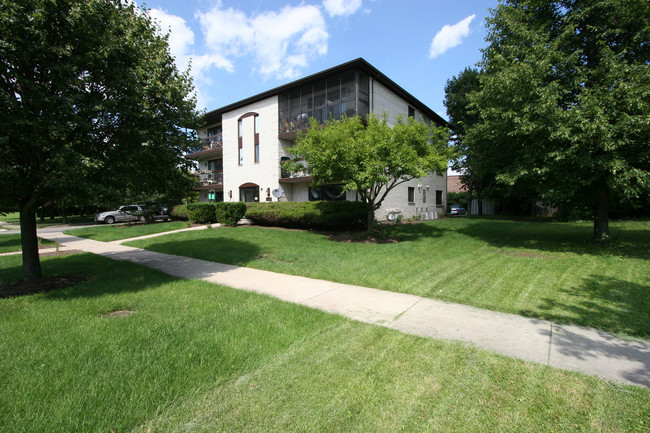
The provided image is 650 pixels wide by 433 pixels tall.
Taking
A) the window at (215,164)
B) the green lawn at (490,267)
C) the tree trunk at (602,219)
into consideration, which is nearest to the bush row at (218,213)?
the green lawn at (490,267)

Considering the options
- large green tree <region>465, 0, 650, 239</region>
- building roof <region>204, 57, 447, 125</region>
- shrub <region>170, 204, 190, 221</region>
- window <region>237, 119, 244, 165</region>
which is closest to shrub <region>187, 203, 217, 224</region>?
shrub <region>170, 204, 190, 221</region>

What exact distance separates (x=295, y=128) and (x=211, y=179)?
11.5 metres

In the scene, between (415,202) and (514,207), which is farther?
(514,207)

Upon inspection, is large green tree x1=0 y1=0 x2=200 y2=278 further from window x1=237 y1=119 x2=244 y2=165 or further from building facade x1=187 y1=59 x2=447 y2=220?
window x1=237 y1=119 x2=244 y2=165

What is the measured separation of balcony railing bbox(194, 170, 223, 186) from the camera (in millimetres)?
27156

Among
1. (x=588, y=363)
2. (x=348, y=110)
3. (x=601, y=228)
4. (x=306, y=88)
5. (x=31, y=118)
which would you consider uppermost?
(x=306, y=88)

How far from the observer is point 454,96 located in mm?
26250

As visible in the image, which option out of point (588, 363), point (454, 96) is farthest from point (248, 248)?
point (454, 96)

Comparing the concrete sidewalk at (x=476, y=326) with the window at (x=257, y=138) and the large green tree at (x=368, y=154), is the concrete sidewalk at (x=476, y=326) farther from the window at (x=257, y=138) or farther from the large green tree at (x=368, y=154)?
the window at (x=257, y=138)

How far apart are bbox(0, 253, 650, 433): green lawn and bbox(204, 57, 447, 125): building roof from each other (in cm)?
1664

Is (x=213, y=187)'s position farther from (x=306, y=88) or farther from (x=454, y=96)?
(x=454, y=96)

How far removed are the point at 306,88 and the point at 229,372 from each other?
20.0 meters

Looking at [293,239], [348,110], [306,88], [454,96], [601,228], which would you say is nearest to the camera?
[601,228]

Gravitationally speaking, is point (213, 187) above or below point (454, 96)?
below
